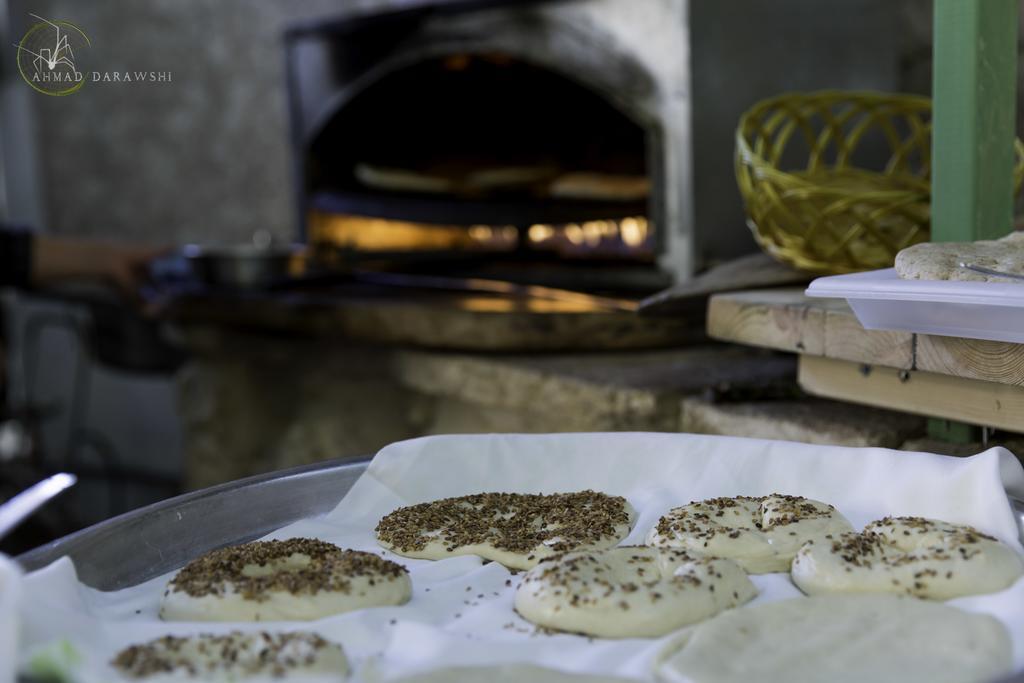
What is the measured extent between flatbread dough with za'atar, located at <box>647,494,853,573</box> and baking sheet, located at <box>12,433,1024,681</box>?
0.02 meters

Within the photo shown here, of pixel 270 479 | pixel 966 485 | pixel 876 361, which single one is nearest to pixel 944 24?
pixel 876 361

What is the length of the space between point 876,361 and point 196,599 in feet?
2.91

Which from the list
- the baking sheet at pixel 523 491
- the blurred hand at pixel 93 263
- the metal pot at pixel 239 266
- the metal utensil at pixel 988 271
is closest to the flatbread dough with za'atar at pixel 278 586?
the baking sheet at pixel 523 491

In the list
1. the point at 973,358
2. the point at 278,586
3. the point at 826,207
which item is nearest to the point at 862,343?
the point at 973,358

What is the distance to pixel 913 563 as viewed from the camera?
0.82 m

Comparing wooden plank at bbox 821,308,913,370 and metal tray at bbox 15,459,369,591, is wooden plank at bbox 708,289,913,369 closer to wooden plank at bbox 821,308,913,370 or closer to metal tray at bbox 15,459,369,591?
wooden plank at bbox 821,308,913,370

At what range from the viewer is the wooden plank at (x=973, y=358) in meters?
1.11

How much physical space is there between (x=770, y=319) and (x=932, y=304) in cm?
42

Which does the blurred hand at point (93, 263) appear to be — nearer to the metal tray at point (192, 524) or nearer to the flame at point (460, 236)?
the flame at point (460, 236)

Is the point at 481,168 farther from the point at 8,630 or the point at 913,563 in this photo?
the point at 8,630

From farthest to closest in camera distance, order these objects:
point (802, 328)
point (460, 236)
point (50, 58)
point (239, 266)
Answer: point (460, 236) → point (239, 266) → point (50, 58) → point (802, 328)

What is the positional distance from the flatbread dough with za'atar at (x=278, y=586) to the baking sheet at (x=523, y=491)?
2 cm

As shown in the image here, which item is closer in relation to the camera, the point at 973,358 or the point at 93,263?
the point at 973,358

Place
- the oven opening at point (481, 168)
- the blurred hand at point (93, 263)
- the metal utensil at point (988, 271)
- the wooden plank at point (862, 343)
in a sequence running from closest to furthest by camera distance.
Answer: the metal utensil at point (988, 271) → the wooden plank at point (862, 343) → the oven opening at point (481, 168) → the blurred hand at point (93, 263)
